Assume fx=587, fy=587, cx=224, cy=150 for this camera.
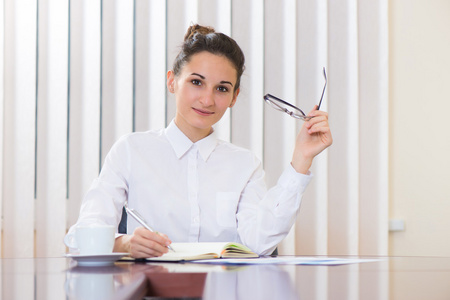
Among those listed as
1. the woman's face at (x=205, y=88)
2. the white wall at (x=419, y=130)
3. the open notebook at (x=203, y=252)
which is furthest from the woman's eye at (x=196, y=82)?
the white wall at (x=419, y=130)

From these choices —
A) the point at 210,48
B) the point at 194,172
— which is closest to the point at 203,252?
the point at 194,172

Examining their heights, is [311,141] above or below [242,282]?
above

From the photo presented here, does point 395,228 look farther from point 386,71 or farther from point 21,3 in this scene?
point 21,3

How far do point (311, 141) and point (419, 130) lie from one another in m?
1.34

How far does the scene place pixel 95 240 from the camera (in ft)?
3.96

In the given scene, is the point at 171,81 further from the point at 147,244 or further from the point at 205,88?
the point at 147,244

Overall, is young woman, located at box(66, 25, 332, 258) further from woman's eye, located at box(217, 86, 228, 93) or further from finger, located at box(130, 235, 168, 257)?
finger, located at box(130, 235, 168, 257)

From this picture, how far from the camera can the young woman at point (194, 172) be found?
6.20 ft

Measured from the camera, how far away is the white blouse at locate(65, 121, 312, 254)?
1851 mm

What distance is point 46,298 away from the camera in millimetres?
616

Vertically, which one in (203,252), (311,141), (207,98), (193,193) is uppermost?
(207,98)

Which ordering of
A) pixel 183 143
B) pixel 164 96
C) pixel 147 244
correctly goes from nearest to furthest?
pixel 147 244 < pixel 183 143 < pixel 164 96

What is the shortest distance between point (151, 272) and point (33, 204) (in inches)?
69.3

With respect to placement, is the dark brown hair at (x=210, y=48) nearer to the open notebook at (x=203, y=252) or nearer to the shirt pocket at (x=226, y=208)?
the shirt pocket at (x=226, y=208)
